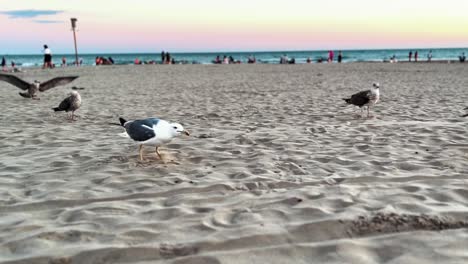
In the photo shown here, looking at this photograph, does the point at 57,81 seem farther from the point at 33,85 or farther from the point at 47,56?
the point at 47,56

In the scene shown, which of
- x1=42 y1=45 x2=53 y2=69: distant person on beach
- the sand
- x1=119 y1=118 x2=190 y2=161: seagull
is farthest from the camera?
x1=42 y1=45 x2=53 y2=69: distant person on beach

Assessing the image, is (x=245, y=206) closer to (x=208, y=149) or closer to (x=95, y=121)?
(x=208, y=149)

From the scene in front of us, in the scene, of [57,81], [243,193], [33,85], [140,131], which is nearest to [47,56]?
[33,85]

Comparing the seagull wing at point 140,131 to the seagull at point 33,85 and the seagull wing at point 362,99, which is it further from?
the seagull at point 33,85

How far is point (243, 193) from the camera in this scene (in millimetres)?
4578

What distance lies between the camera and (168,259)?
317 cm

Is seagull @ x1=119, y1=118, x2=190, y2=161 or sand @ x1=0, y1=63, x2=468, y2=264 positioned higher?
seagull @ x1=119, y1=118, x2=190, y2=161

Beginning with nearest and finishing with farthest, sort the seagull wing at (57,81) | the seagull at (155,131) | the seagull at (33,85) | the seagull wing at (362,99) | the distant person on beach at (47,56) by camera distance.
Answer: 1. the seagull at (155,131)
2. the seagull wing at (362,99)
3. the seagull wing at (57,81)
4. the seagull at (33,85)
5. the distant person on beach at (47,56)

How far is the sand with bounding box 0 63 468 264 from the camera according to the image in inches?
130

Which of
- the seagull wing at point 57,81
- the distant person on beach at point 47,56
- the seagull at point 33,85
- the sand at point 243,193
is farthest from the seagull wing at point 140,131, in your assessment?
the distant person on beach at point 47,56

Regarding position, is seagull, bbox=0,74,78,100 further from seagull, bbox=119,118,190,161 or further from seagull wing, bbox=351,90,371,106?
seagull wing, bbox=351,90,371,106

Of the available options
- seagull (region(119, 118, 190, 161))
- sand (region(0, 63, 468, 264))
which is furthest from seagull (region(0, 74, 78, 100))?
seagull (region(119, 118, 190, 161))

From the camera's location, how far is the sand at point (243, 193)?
331cm

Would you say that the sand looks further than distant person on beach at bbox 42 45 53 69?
No
